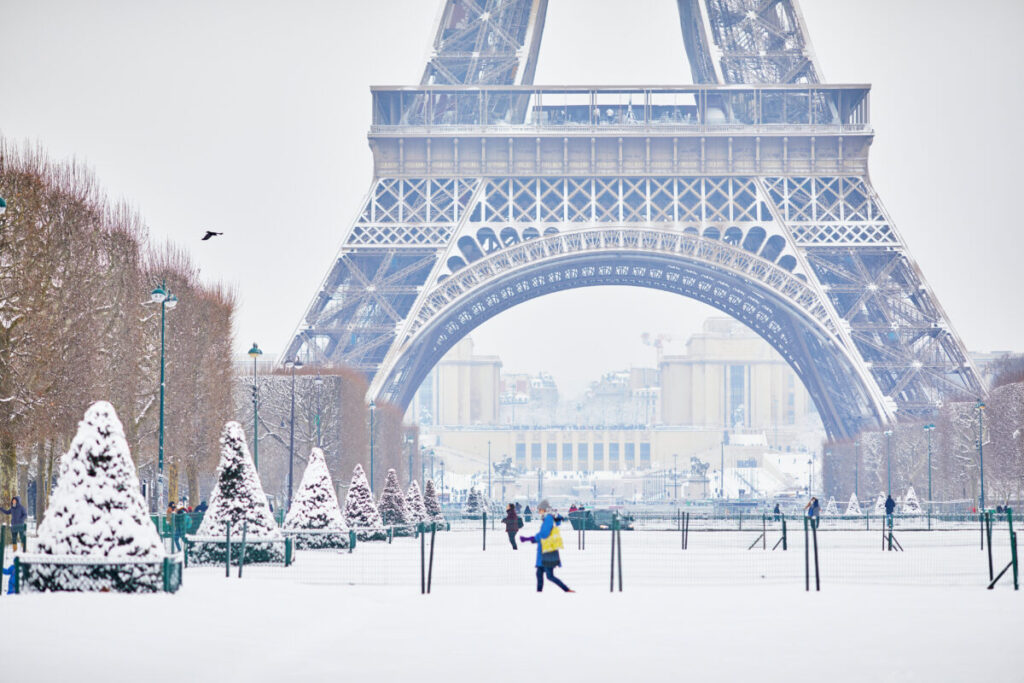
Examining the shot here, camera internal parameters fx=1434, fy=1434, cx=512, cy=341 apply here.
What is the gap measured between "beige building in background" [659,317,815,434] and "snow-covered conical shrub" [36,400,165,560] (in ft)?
552

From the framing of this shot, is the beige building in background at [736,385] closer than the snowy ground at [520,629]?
No

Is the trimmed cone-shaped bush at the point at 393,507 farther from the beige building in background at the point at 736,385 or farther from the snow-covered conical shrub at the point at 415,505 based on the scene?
the beige building in background at the point at 736,385

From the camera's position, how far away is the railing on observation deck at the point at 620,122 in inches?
2739

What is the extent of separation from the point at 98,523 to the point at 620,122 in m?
57.9

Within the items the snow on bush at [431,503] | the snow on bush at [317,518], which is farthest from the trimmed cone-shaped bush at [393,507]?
the snow on bush at [317,518]

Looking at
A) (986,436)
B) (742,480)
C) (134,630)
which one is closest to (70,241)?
(134,630)

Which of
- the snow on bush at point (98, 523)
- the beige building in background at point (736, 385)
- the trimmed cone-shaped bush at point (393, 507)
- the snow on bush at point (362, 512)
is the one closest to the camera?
the snow on bush at point (98, 523)

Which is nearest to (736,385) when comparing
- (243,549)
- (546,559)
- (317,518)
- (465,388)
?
(465,388)

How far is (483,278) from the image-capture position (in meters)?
66.3

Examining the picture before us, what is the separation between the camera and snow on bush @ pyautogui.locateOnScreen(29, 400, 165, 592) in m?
18.2

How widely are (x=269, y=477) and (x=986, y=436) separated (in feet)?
114

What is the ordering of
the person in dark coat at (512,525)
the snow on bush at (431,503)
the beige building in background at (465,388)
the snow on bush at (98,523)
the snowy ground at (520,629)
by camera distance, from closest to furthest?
1. the snowy ground at (520,629)
2. the snow on bush at (98,523)
3. the person in dark coat at (512,525)
4. the snow on bush at (431,503)
5. the beige building in background at (465,388)

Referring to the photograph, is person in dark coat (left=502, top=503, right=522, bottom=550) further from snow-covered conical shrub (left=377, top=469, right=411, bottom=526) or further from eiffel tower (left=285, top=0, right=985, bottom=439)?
eiffel tower (left=285, top=0, right=985, bottom=439)

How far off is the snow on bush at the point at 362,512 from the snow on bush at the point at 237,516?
35.5 ft
